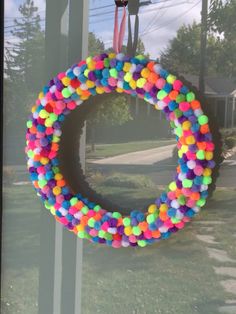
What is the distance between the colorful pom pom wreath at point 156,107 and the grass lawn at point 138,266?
189 mm

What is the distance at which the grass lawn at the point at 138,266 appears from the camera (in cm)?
155

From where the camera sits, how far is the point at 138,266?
66.7 inches

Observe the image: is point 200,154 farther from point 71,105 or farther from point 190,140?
point 71,105

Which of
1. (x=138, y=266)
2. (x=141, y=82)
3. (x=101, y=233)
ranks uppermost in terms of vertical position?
(x=141, y=82)

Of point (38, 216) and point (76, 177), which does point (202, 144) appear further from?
point (38, 216)

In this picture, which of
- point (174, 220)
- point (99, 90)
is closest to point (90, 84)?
point (99, 90)

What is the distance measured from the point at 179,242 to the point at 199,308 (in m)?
0.21

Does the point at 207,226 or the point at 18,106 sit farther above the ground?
the point at 18,106

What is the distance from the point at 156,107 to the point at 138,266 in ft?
1.83

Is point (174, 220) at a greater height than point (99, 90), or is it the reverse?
point (99, 90)

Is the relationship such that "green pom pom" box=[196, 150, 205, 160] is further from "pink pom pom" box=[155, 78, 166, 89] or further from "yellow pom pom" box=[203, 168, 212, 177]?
"pink pom pom" box=[155, 78, 166, 89]

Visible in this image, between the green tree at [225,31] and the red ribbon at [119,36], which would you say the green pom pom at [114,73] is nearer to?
the red ribbon at [119,36]

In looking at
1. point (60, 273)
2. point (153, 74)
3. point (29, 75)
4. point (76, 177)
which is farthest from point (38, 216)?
point (153, 74)

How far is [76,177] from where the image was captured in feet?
5.40
